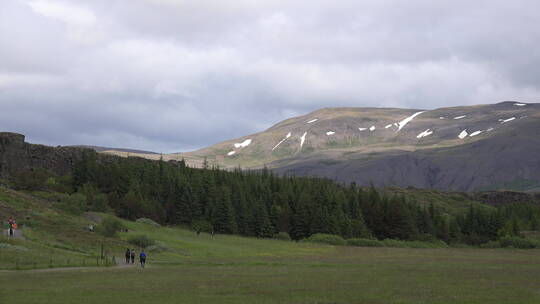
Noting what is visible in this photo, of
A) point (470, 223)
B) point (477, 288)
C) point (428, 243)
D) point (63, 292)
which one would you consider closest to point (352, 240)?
point (428, 243)

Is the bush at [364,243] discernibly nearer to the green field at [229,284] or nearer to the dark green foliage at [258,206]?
the dark green foliage at [258,206]

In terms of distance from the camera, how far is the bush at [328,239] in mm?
104938

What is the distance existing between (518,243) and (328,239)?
37044 millimetres

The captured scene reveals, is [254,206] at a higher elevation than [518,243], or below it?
higher

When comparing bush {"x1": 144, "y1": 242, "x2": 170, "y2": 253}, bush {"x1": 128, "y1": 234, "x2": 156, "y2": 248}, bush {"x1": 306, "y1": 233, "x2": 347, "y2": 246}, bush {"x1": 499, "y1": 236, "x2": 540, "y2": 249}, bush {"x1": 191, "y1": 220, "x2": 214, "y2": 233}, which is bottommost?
bush {"x1": 499, "y1": 236, "x2": 540, "y2": 249}

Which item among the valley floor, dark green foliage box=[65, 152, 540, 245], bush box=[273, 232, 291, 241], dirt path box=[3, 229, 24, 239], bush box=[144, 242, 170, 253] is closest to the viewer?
the valley floor

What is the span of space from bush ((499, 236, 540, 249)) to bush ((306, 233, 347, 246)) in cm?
3344

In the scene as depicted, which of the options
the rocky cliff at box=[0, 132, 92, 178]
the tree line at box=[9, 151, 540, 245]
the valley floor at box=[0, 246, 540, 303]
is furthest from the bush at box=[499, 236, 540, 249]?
the rocky cliff at box=[0, 132, 92, 178]

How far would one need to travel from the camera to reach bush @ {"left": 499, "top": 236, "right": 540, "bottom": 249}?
109m

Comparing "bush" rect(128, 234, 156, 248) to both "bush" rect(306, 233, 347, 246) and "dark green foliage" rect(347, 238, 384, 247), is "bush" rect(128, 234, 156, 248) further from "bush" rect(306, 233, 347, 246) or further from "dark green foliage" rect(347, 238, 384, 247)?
"dark green foliage" rect(347, 238, 384, 247)

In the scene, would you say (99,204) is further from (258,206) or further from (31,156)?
(31,156)

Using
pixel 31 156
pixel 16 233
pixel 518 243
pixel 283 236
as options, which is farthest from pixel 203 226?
pixel 518 243

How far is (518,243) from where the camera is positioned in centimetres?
10988

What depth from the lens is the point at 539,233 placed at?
132 metres
